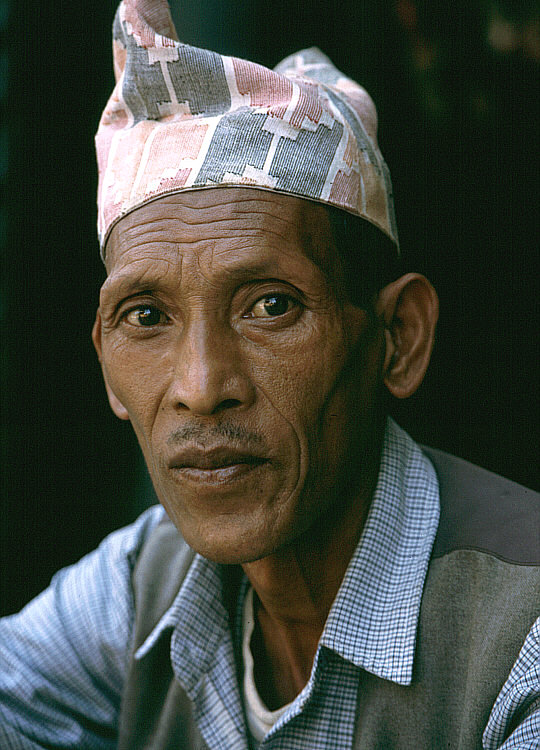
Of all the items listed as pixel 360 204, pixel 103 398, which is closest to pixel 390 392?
pixel 360 204

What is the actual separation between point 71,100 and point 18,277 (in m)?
0.78

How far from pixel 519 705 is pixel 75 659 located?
134cm

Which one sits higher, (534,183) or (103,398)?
(534,183)

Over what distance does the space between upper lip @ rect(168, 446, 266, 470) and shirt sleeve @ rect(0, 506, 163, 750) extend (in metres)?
0.76

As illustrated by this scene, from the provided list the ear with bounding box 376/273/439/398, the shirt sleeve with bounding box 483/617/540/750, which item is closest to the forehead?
the ear with bounding box 376/273/439/398

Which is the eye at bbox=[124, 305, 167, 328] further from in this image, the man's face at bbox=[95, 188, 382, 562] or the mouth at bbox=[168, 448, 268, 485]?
the mouth at bbox=[168, 448, 268, 485]

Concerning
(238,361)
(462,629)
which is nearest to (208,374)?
(238,361)

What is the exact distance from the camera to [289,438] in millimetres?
1724

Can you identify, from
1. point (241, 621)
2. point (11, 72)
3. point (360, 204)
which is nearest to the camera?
point (360, 204)

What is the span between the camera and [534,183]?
3148mm

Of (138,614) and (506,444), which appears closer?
(138,614)

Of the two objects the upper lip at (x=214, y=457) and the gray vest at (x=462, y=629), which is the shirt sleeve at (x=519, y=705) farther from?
the upper lip at (x=214, y=457)

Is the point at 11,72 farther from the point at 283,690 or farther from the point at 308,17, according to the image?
the point at 283,690

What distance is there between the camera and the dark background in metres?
3.15
